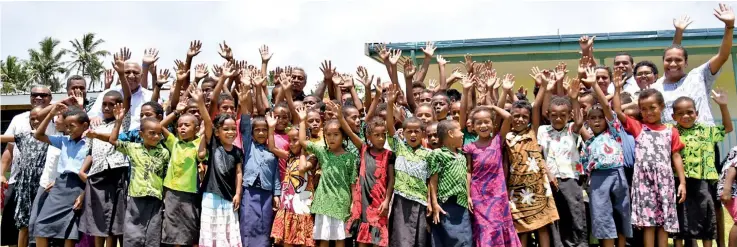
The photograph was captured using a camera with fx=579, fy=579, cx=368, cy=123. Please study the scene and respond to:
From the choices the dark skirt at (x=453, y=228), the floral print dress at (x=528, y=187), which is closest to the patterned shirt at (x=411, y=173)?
the dark skirt at (x=453, y=228)

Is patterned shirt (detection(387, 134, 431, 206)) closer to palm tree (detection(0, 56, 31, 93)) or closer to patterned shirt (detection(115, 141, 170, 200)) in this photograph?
patterned shirt (detection(115, 141, 170, 200))

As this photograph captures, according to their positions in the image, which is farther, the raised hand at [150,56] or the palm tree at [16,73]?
the palm tree at [16,73]

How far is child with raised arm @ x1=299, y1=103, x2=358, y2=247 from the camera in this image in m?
4.43

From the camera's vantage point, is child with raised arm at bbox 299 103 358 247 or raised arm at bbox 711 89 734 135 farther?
raised arm at bbox 711 89 734 135

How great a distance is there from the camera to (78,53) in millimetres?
42656

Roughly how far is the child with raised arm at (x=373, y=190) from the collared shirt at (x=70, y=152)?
228 cm

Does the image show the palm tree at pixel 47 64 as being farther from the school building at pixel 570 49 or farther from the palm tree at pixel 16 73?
the school building at pixel 570 49

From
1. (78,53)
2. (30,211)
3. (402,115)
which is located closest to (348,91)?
(402,115)

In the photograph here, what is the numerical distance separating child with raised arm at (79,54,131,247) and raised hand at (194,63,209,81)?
1.17 m

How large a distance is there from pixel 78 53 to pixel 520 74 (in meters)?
38.7

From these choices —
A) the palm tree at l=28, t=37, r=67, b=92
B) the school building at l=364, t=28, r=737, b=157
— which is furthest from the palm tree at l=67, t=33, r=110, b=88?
the school building at l=364, t=28, r=737, b=157

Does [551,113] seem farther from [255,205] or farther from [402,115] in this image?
[255,205]

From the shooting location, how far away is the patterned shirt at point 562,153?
4.50m

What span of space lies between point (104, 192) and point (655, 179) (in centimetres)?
438
